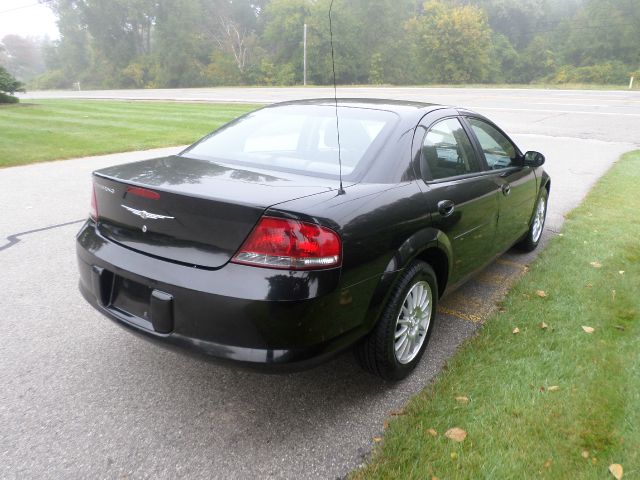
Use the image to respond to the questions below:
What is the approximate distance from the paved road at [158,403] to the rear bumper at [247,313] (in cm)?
44

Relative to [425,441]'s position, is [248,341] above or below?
above

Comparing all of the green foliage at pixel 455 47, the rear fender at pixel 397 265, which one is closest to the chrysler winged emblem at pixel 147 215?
the rear fender at pixel 397 265

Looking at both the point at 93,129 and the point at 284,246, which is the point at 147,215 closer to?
the point at 284,246

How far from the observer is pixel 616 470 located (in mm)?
2221

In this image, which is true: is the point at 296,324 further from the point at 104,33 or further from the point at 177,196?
the point at 104,33

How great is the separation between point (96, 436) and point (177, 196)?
47.3 inches

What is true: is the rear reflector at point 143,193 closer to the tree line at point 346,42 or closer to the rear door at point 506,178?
the rear door at point 506,178

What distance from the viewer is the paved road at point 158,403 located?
2248mm

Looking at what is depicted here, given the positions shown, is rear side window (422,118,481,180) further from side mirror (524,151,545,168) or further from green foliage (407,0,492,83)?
green foliage (407,0,492,83)

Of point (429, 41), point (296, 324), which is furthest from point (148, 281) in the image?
point (429, 41)

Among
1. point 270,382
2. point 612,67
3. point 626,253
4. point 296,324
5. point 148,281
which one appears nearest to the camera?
point 296,324

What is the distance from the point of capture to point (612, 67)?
1889 inches

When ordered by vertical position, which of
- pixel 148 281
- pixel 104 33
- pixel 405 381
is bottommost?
pixel 405 381

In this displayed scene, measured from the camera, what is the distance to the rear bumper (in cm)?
212
